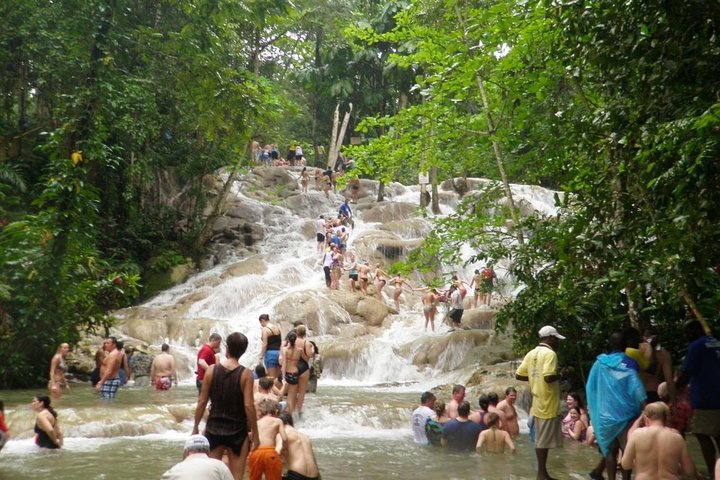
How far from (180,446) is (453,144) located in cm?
833

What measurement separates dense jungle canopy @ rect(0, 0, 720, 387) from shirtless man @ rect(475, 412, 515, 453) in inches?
78.1

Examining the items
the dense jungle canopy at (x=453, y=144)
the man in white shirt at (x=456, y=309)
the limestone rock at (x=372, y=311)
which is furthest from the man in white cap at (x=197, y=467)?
the limestone rock at (x=372, y=311)

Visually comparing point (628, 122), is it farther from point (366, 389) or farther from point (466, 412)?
point (366, 389)

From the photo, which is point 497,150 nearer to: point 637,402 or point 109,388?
point 109,388

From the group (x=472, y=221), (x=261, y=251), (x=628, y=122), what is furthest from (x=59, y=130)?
(x=261, y=251)

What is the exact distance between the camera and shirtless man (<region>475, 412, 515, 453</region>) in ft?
33.3

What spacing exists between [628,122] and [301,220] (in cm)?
2607

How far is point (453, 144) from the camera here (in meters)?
15.2

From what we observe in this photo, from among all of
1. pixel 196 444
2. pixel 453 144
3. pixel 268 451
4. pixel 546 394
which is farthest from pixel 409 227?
pixel 196 444

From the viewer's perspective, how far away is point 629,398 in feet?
21.7

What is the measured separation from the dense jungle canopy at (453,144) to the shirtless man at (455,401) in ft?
6.36

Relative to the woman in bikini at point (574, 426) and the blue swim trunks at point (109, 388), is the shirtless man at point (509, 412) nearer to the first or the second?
the woman in bikini at point (574, 426)

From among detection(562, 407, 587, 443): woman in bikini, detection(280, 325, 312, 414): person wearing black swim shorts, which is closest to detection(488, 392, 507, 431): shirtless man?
detection(562, 407, 587, 443): woman in bikini

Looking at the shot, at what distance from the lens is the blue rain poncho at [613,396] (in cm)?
659
